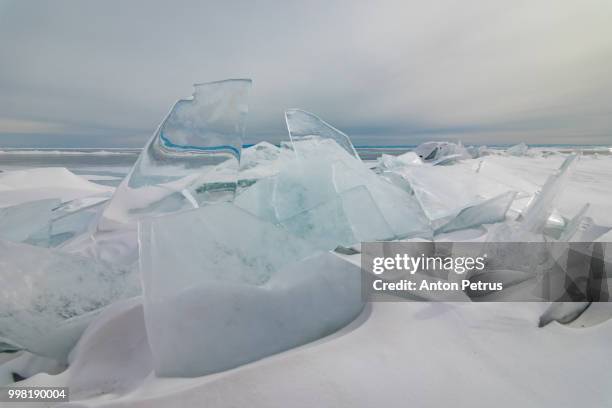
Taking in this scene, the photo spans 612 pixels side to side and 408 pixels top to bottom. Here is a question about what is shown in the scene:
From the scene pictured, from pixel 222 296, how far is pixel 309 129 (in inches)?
43.7

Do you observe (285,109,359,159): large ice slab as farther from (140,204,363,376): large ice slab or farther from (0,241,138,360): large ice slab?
(0,241,138,360): large ice slab

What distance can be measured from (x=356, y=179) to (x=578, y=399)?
962 mm

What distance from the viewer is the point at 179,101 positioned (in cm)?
123

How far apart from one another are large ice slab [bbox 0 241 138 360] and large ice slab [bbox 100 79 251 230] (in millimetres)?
367

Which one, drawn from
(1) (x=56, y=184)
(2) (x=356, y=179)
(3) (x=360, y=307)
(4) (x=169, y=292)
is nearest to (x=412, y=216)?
(2) (x=356, y=179)

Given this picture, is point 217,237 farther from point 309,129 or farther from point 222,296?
point 309,129

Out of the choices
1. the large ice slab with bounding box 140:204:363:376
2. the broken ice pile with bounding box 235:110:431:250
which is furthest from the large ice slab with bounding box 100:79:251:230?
the large ice slab with bounding box 140:204:363:376

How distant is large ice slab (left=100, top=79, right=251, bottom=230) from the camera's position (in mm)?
1177

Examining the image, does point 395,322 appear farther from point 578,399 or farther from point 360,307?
point 578,399

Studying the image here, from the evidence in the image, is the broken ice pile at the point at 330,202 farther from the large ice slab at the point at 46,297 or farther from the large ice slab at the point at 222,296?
the large ice slab at the point at 46,297

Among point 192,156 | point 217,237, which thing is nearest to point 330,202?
point 217,237

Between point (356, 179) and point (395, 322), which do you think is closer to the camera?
point (395, 322)

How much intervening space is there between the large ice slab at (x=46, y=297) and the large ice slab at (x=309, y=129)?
0.96 meters

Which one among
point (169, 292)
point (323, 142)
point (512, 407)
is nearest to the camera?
point (512, 407)
